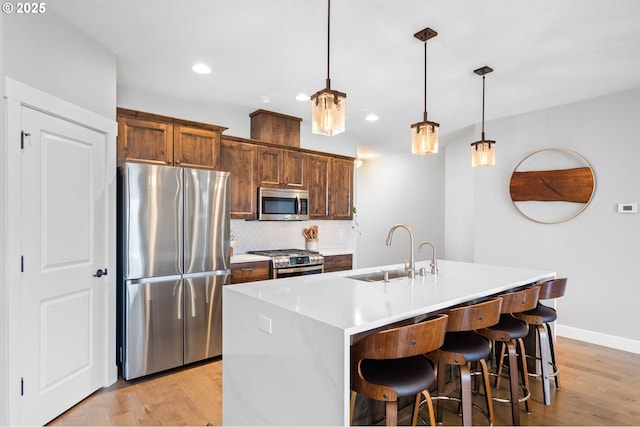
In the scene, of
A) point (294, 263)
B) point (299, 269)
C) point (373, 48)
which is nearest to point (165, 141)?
point (294, 263)

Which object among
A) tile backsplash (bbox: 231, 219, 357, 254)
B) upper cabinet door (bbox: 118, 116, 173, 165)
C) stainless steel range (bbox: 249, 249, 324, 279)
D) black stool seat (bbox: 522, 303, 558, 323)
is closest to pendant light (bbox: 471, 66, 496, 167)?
black stool seat (bbox: 522, 303, 558, 323)

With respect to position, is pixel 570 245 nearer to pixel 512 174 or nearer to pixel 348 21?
pixel 512 174

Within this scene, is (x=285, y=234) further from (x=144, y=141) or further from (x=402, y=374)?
(x=402, y=374)

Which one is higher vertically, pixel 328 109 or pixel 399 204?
pixel 328 109

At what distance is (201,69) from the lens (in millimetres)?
3229

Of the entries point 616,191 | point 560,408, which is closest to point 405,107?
point 616,191

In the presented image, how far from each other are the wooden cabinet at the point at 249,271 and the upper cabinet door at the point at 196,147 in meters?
1.10

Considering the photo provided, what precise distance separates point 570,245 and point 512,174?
1.05 meters

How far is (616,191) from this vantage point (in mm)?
3812

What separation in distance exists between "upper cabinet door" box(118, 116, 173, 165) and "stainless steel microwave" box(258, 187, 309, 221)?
1253mm

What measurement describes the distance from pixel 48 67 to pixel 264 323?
2.19 metres

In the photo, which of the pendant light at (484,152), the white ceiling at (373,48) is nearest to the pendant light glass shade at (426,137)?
the white ceiling at (373,48)

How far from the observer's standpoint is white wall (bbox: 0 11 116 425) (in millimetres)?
2072
